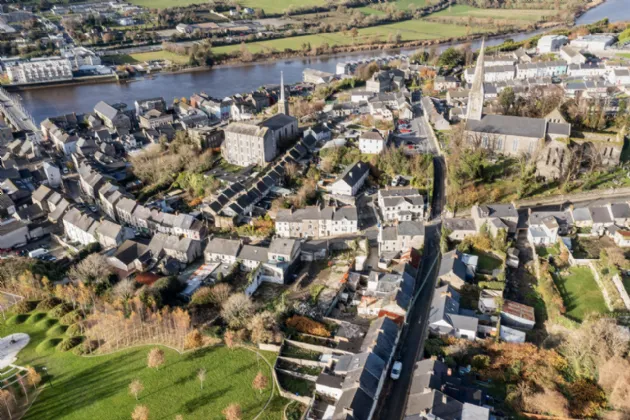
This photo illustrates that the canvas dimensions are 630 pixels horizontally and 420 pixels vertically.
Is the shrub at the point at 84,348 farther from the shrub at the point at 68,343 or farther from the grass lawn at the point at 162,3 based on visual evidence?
the grass lawn at the point at 162,3

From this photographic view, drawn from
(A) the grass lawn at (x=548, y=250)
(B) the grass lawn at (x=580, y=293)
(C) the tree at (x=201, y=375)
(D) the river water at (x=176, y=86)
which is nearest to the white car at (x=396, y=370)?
(C) the tree at (x=201, y=375)

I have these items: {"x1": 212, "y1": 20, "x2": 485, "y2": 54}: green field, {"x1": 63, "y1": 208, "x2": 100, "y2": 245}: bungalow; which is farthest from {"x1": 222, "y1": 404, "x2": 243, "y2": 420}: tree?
{"x1": 212, "y1": 20, "x2": 485, "y2": 54}: green field

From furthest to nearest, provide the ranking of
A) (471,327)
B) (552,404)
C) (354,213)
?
(354,213)
(471,327)
(552,404)

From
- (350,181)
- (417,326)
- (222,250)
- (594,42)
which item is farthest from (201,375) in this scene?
(594,42)

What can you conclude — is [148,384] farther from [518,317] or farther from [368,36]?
[368,36]

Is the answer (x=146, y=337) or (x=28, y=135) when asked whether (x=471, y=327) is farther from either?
(x=28, y=135)

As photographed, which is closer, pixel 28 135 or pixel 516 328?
pixel 516 328

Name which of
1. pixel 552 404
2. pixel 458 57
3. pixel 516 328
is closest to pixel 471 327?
pixel 516 328
